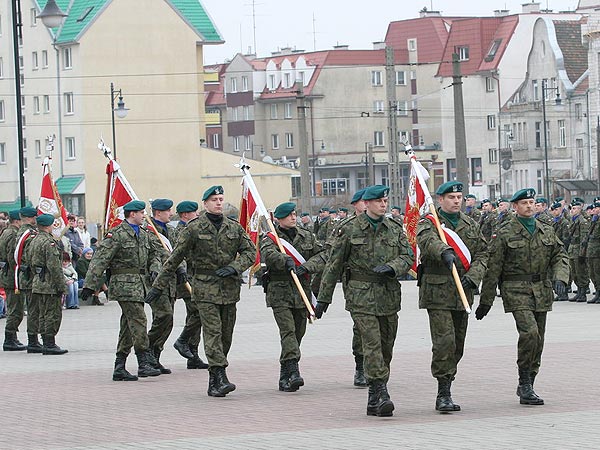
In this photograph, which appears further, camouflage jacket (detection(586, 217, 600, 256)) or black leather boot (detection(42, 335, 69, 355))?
camouflage jacket (detection(586, 217, 600, 256))

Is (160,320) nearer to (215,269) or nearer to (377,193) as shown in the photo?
(215,269)

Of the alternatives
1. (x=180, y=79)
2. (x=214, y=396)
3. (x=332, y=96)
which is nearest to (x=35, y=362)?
→ (x=214, y=396)

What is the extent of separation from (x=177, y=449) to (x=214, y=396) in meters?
3.29

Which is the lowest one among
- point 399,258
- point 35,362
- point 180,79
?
point 35,362

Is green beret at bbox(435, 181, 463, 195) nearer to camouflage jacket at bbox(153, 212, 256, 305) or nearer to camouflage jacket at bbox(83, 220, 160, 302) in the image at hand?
camouflage jacket at bbox(153, 212, 256, 305)

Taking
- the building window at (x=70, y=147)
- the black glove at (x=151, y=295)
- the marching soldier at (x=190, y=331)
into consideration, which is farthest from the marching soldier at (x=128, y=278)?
the building window at (x=70, y=147)

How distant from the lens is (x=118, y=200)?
18453 mm

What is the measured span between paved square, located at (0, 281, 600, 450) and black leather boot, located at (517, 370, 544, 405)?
152 mm

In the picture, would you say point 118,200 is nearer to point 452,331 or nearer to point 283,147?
point 452,331

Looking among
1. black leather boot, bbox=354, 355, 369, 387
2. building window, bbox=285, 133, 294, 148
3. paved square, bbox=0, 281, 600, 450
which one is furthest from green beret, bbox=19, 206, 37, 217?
building window, bbox=285, 133, 294, 148

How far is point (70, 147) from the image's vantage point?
80.3m

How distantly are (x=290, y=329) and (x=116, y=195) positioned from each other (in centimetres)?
452

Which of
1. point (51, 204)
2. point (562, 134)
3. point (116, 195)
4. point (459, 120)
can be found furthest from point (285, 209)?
point (562, 134)

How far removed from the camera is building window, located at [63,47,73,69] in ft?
263
